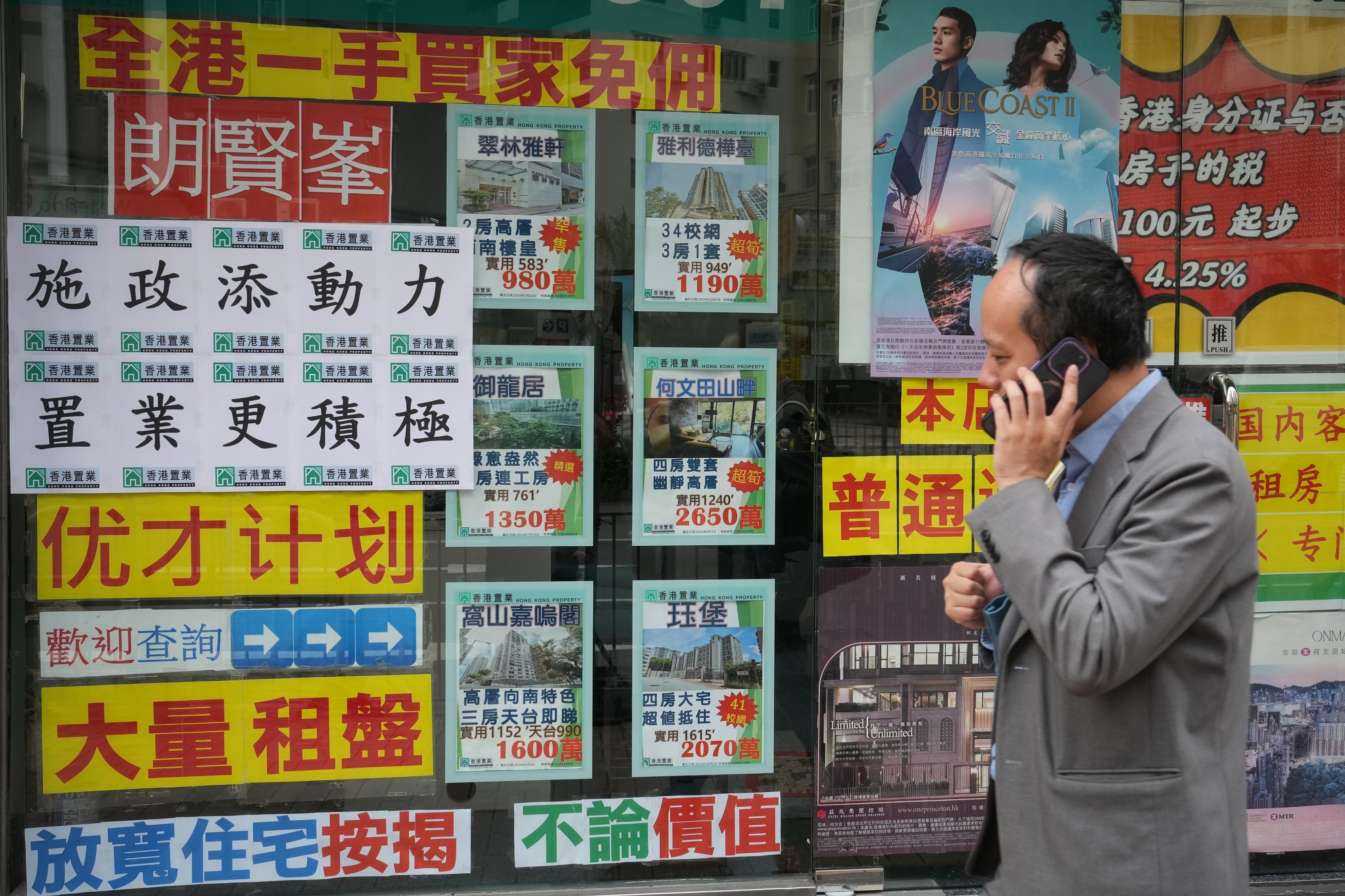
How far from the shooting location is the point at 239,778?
3578 millimetres

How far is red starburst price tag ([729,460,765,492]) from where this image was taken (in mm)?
3760

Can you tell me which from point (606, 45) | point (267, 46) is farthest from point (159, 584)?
point (606, 45)

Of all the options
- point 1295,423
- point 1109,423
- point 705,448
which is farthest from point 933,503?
point 1109,423

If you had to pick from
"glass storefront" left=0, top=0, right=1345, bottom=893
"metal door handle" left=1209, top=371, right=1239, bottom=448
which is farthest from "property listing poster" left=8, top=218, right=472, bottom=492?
"metal door handle" left=1209, top=371, right=1239, bottom=448

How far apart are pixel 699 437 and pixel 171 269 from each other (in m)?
1.95

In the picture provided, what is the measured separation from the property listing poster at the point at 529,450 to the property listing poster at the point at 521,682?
0.67ft

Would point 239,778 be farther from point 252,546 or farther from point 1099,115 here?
point 1099,115

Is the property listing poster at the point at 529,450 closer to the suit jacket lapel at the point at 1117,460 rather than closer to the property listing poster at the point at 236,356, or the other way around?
the property listing poster at the point at 236,356

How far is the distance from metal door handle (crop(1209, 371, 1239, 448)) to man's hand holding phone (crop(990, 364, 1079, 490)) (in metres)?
2.64

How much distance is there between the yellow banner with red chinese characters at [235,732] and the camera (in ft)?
11.5

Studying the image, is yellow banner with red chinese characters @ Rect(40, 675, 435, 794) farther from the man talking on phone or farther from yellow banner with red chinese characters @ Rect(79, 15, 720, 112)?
the man talking on phone

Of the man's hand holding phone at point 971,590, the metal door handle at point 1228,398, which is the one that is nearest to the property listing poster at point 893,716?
the metal door handle at point 1228,398

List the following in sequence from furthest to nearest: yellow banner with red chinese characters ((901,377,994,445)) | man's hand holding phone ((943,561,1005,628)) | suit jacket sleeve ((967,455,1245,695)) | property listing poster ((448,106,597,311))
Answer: yellow banner with red chinese characters ((901,377,994,445)), property listing poster ((448,106,597,311)), man's hand holding phone ((943,561,1005,628)), suit jacket sleeve ((967,455,1245,695))

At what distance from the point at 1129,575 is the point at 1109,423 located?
32 cm
